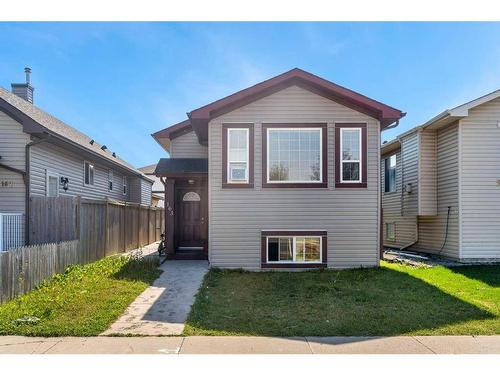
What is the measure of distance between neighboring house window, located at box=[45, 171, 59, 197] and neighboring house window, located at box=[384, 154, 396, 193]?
46.1ft

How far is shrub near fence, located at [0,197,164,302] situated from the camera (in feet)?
26.1

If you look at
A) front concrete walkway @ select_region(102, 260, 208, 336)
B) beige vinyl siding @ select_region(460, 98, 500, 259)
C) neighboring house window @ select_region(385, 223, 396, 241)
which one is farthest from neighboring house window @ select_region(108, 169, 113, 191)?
beige vinyl siding @ select_region(460, 98, 500, 259)

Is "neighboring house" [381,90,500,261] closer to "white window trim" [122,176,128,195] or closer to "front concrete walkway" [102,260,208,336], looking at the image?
"front concrete walkway" [102,260,208,336]

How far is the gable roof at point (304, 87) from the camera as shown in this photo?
11.3m

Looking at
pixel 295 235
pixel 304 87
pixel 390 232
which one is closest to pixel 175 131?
pixel 304 87

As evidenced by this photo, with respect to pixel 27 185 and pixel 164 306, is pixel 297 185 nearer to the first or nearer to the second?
pixel 164 306

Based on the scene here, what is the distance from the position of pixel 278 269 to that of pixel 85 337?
253 inches

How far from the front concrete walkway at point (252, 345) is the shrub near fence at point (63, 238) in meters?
2.33

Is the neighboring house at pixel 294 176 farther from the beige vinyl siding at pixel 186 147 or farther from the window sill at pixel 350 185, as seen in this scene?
the beige vinyl siding at pixel 186 147

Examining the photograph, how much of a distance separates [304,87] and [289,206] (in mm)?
3649

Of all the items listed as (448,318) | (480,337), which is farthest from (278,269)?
(480,337)

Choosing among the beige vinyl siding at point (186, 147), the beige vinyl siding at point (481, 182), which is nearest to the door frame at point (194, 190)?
the beige vinyl siding at point (186, 147)

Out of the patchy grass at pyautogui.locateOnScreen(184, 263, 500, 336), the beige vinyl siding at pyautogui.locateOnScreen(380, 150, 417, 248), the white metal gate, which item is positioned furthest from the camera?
the beige vinyl siding at pyautogui.locateOnScreen(380, 150, 417, 248)

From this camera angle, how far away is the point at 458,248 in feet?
42.6
